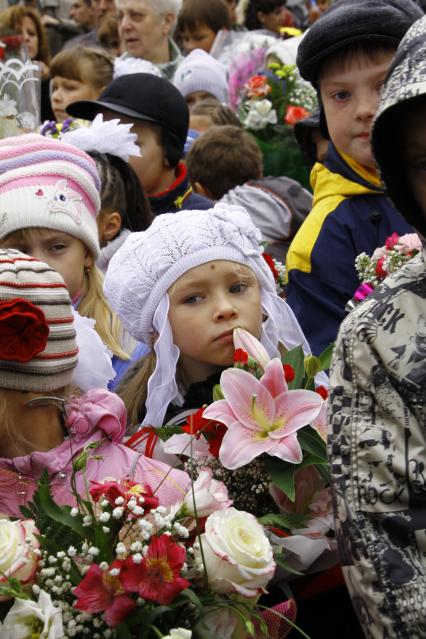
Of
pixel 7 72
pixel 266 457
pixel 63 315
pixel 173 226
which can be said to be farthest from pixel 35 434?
pixel 7 72

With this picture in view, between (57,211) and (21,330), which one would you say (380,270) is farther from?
(57,211)

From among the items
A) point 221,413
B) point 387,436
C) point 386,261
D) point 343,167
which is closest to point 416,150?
point 387,436

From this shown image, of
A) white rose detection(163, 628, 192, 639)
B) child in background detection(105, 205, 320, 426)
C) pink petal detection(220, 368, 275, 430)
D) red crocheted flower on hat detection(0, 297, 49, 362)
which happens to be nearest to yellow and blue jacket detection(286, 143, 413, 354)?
child in background detection(105, 205, 320, 426)

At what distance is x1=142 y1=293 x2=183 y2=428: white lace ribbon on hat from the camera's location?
10.9ft

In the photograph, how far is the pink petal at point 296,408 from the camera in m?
2.75

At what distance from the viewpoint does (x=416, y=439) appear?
2.04 meters

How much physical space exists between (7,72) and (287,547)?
323 centimetres

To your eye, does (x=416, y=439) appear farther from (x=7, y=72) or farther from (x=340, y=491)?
(x=7, y=72)

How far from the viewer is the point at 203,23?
9.51m

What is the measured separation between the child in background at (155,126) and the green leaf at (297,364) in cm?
250

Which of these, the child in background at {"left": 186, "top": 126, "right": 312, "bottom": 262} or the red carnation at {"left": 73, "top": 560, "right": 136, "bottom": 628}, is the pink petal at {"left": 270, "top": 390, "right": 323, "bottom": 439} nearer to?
the red carnation at {"left": 73, "top": 560, "right": 136, "bottom": 628}

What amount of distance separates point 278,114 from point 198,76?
682mm

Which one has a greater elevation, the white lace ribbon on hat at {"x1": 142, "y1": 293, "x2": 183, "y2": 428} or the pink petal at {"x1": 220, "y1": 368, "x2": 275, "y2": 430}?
the pink petal at {"x1": 220, "y1": 368, "x2": 275, "y2": 430}

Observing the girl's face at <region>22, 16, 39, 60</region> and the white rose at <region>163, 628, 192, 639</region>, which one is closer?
the white rose at <region>163, 628, 192, 639</region>
